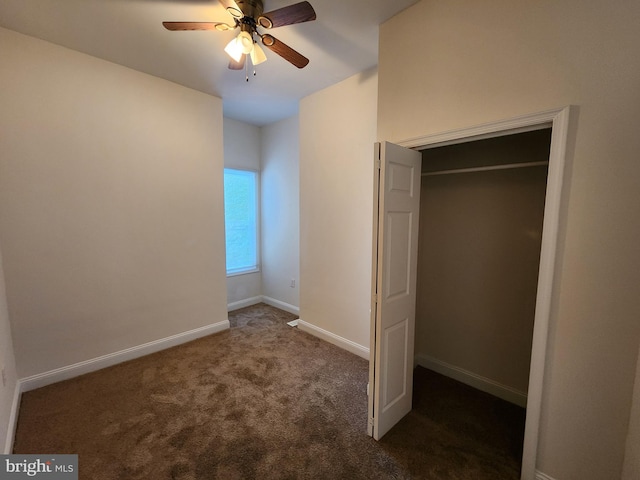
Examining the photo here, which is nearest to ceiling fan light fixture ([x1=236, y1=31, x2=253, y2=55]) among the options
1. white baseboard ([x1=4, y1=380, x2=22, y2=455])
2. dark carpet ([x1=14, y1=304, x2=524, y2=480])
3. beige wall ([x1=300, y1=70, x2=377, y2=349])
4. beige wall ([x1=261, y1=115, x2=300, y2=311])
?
beige wall ([x1=300, y1=70, x2=377, y2=349])

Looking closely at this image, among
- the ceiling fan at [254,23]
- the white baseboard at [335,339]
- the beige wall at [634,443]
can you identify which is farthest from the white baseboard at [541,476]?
the ceiling fan at [254,23]

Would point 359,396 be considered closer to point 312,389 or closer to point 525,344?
point 312,389

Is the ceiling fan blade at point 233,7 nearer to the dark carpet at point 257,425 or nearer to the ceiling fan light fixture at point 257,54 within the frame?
the ceiling fan light fixture at point 257,54

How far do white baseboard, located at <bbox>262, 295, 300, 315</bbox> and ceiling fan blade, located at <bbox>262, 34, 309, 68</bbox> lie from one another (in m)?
3.20

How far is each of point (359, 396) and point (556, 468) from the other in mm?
1253

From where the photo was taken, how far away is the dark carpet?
1612mm

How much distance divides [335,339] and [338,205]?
1581 mm

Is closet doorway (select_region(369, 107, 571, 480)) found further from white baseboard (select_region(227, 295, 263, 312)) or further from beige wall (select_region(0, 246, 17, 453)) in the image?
white baseboard (select_region(227, 295, 263, 312))

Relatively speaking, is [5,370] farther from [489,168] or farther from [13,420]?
[489,168]

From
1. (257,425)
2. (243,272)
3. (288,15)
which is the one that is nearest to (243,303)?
(243,272)

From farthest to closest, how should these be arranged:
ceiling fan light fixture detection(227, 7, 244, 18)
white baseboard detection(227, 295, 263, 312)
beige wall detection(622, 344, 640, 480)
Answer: white baseboard detection(227, 295, 263, 312), ceiling fan light fixture detection(227, 7, 244, 18), beige wall detection(622, 344, 640, 480)

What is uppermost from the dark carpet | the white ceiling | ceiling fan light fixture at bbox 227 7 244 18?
the white ceiling

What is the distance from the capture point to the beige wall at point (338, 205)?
276cm

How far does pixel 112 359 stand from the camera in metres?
2.68
